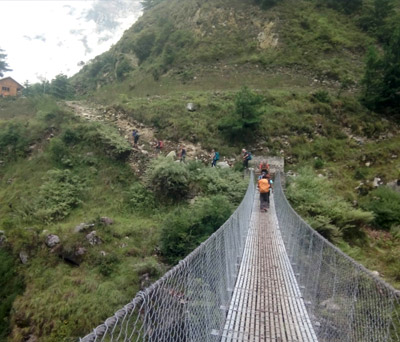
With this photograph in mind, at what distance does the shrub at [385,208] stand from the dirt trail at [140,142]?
22.3 feet

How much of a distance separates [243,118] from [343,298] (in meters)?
11.5

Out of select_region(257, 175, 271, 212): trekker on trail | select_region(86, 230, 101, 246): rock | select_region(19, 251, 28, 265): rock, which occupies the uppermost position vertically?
select_region(257, 175, 271, 212): trekker on trail

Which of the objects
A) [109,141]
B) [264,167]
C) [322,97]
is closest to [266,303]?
[264,167]

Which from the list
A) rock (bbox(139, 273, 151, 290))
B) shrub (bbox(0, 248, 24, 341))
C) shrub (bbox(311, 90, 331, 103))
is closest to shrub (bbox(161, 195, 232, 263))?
rock (bbox(139, 273, 151, 290))

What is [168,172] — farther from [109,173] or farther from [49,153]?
[49,153]

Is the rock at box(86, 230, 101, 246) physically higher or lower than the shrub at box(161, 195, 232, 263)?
lower

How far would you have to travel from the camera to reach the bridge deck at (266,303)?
3307 millimetres

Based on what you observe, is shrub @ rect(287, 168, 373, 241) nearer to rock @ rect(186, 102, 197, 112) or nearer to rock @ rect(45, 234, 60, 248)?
rock @ rect(45, 234, 60, 248)

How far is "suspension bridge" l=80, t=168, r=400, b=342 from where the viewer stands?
2.89 meters

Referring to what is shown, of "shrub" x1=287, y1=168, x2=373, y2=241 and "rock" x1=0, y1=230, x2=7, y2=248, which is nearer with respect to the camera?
"shrub" x1=287, y1=168, x2=373, y2=241

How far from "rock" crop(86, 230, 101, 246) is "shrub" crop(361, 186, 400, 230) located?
8.09m

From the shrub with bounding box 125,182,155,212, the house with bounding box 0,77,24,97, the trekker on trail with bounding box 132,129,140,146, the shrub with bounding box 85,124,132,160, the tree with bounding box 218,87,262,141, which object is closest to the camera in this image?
the shrub with bounding box 125,182,155,212

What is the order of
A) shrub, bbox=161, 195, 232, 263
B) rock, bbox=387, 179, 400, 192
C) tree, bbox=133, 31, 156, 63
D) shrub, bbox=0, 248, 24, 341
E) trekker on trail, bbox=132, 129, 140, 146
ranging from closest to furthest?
shrub, bbox=0, 248, 24, 341
shrub, bbox=161, 195, 232, 263
rock, bbox=387, 179, 400, 192
trekker on trail, bbox=132, 129, 140, 146
tree, bbox=133, 31, 156, 63

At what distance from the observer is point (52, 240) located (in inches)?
343
